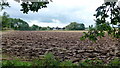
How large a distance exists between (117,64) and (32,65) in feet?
7.27

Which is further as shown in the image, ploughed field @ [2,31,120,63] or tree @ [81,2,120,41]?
ploughed field @ [2,31,120,63]

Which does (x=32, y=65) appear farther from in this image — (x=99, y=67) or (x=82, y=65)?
(x=99, y=67)

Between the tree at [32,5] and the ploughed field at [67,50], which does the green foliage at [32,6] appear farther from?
the ploughed field at [67,50]

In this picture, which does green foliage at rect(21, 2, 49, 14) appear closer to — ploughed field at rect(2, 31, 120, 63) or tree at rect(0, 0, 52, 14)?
tree at rect(0, 0, 52, 14)

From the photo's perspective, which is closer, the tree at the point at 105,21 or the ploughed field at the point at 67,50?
the tree at the point at 105,21

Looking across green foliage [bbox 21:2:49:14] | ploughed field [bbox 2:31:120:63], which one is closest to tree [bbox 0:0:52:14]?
green foliage [bbox 21:2:49:14]

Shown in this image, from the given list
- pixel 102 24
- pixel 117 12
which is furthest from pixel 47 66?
pixel 117 12

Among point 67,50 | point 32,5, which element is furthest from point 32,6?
point 67,50

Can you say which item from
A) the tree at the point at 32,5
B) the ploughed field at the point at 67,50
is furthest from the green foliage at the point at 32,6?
the ploughed field at the point at 67,50

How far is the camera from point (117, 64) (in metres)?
5.74

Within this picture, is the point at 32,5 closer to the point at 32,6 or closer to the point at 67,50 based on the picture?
the point at 32,6

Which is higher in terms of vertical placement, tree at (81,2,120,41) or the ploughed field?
tree at (81,2,120,41)

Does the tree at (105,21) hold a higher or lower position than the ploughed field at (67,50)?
higher

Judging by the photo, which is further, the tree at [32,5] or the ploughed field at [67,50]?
the ploughed field at [67,50]
